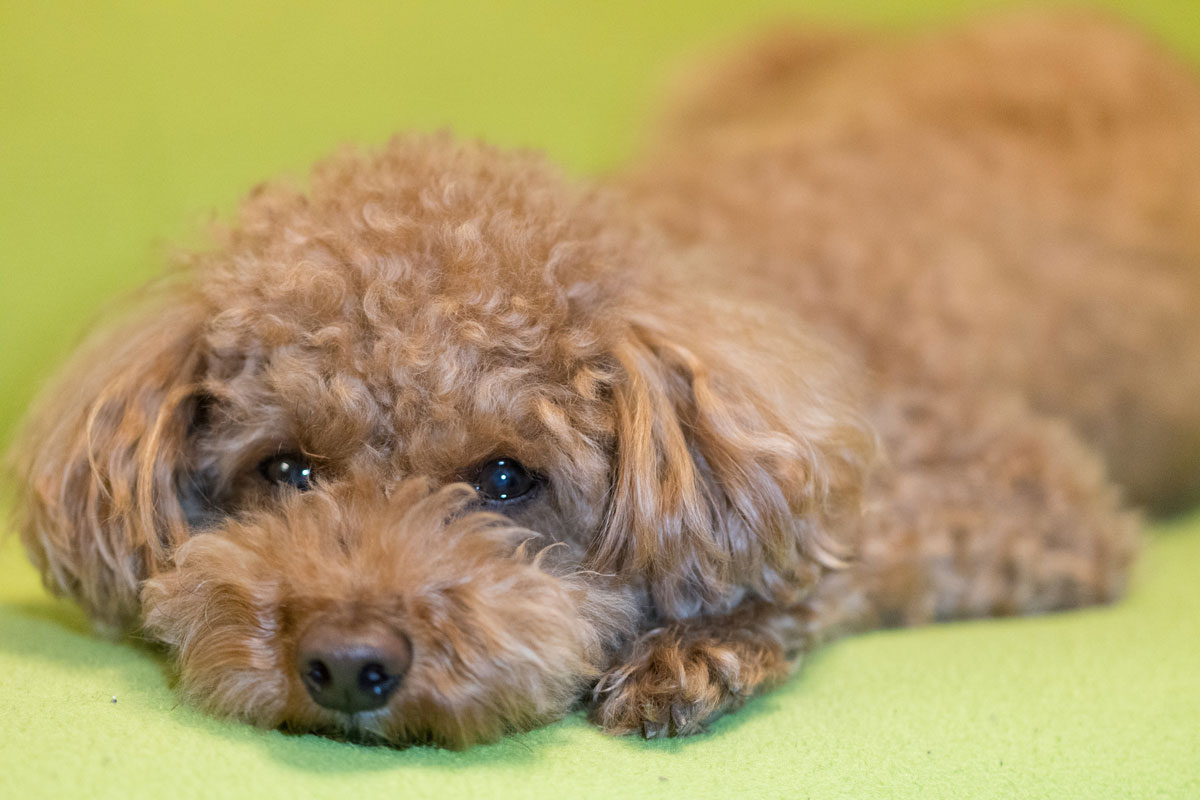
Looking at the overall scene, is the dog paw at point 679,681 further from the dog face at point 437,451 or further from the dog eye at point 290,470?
the dog eye at point 290,470

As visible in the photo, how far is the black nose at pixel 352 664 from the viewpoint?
1165 mm

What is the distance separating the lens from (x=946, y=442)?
6.39 feet

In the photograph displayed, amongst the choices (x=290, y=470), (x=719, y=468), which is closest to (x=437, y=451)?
(x=290, y=470)

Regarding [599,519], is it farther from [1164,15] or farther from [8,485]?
[1164,15]

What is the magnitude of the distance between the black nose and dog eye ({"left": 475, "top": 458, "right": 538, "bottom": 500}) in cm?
29

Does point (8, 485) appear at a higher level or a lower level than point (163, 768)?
lower

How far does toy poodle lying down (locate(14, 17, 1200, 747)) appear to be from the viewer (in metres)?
1.26

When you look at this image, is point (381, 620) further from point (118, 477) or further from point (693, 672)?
point (118, 477)

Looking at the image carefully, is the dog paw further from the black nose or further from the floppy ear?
the floppy ear

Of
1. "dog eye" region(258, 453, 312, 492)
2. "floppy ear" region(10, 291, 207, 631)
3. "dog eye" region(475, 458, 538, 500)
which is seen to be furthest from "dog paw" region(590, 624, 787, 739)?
"floppy ear" region(10, 291, 207, 631)

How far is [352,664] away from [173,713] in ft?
0.84

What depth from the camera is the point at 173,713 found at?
1.28 m

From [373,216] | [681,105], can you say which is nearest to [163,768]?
[373,216]

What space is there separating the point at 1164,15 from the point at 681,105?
134 centimetres
